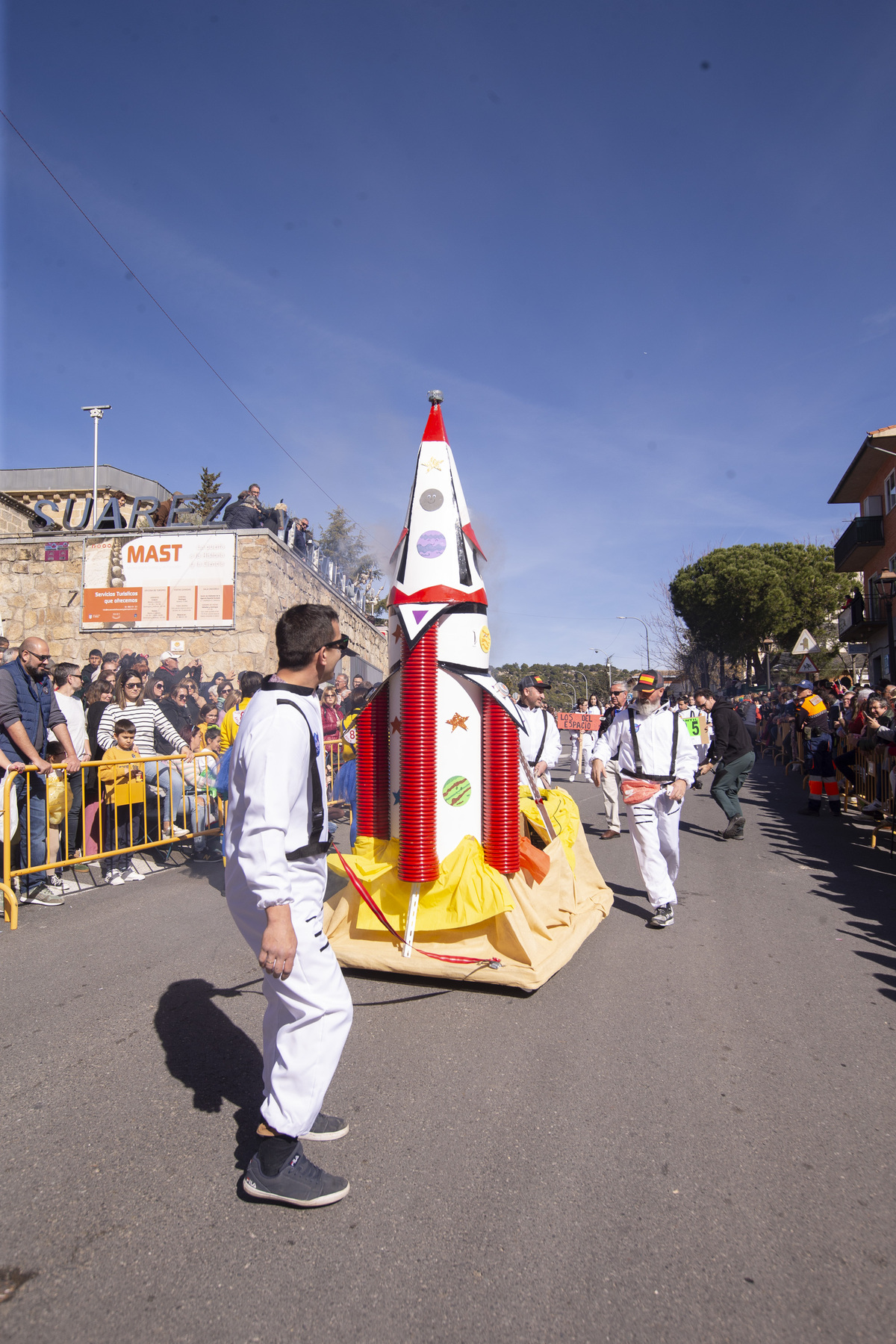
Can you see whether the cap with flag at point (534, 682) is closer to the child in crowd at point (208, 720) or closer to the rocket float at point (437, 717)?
the rocket float at point (437, 717)

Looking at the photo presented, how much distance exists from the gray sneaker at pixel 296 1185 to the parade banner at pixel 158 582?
1403cm

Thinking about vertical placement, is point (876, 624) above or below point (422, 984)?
above

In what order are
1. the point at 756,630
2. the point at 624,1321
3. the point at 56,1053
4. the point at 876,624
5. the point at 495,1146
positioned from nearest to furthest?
the point at 624,1321 → the point at 495,1146 → the point at 56,1053 → the point at 876,624 → the point at 756,630

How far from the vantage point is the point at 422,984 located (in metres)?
4.43

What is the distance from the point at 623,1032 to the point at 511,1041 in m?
0.58

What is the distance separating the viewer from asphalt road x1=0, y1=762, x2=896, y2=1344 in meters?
2.03

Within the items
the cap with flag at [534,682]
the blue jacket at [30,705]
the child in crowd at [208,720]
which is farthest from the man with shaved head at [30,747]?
the cap with flag at [534,682]

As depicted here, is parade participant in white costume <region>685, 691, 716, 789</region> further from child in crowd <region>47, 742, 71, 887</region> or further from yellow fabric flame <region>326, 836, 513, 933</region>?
child in crowd <region>47, 742, 71, 887</region>

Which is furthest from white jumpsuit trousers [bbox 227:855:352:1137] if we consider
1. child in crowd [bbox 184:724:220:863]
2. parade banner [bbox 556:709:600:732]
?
parade banner [bbox 556:709:600:732]

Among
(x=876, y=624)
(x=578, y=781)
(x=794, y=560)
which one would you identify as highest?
(x=794, y=560)

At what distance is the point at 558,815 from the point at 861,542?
29032mm

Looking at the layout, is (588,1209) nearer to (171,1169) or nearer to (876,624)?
(171,1169)

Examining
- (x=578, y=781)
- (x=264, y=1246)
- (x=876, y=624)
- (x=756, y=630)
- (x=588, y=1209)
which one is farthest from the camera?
(x=756, y=630)

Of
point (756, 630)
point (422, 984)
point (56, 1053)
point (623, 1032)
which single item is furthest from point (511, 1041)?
point (756, 630)
